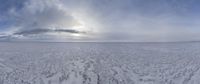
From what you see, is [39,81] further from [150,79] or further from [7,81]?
[150,79]

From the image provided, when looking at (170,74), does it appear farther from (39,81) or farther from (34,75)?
(34,75)

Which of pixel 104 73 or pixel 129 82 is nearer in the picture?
pixel 129 82

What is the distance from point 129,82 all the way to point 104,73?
141 cm

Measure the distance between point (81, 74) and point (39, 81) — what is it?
1.69 meters

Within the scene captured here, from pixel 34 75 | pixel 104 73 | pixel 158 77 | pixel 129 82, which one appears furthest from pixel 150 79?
pixel 34 75

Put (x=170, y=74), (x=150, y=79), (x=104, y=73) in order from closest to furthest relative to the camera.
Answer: (x=150, y=79) → (x=170, y=74) → (x=104, y=73)

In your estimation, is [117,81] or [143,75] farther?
[143,75]

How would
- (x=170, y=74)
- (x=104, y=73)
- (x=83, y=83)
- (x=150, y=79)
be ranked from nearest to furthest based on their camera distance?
1. (x=83, y=83)
2. (x=150, y=79)
3. (x=170, y=74)
4. (x=104, y=73)

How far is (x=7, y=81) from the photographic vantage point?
17.1 feet

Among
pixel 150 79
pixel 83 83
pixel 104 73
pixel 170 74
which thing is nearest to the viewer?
pixel 83 83

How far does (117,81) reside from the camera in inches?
207

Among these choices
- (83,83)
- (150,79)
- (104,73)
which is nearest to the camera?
(83,83)

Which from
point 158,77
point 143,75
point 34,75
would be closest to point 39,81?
point 34,75

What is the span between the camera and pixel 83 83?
5141 mm
